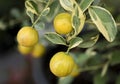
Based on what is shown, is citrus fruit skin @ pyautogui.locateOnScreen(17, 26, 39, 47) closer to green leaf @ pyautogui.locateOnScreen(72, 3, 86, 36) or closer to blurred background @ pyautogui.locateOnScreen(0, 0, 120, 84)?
green leaf @ pyautogui.locateOnScreen(72, 3, 86, 36)

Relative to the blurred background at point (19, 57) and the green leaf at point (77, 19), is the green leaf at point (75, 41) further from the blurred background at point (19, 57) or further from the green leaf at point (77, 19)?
the blurred background at point (19, 57)

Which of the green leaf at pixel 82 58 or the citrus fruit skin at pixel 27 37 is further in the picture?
the green leaf at pixel 82 58

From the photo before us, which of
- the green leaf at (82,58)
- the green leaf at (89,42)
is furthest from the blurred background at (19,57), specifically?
the green leaf at (89,42)

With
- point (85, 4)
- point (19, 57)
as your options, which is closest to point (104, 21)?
point (85, 4)

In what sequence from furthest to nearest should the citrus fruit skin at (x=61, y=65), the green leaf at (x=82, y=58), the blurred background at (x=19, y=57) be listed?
the blurred background at (x=19, y=57) < the green leaf at (x=82, y=58) < the citrus fruit skin at (x=61, y=65)

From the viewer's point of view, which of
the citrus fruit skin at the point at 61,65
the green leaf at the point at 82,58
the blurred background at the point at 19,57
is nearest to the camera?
the citrus fruit skin at the point at 61,65

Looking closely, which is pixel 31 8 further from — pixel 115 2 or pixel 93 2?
pixel 115 2
